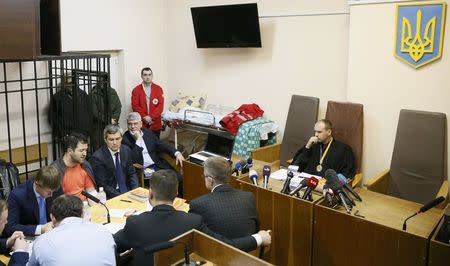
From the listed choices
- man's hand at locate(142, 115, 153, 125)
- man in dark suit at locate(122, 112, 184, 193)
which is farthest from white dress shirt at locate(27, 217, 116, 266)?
man's hand at locate(142, 115, 153, 125)

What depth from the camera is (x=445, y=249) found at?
2.66 meters

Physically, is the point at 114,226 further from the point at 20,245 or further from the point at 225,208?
the point at 225,208

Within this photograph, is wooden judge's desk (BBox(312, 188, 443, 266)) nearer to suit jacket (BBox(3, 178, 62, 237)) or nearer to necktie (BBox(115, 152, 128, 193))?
necktie (BBox(115, 152, 128, 193))

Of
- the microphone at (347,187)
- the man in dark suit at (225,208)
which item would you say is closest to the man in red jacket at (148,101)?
the microphone at (347,187)

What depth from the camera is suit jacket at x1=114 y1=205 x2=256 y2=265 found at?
230 cm

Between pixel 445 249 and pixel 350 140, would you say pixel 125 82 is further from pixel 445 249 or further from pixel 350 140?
pixel 445 249

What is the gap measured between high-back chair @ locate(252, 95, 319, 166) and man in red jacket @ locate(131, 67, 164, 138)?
176 centimetres

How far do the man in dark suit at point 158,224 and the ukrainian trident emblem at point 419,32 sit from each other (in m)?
2.64

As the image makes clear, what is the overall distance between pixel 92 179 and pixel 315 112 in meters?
2.56

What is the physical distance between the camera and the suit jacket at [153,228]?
2.30 m

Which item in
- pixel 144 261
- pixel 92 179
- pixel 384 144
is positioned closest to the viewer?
pixel 144 261

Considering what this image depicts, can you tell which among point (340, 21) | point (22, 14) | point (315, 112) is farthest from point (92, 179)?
point (340, 21)

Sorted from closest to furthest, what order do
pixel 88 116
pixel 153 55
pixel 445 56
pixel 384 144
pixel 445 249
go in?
pixel 445 249, pixel 445 56, pixel 384 144, pixel 88 116, pixel 153 55

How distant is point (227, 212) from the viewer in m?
2.66
